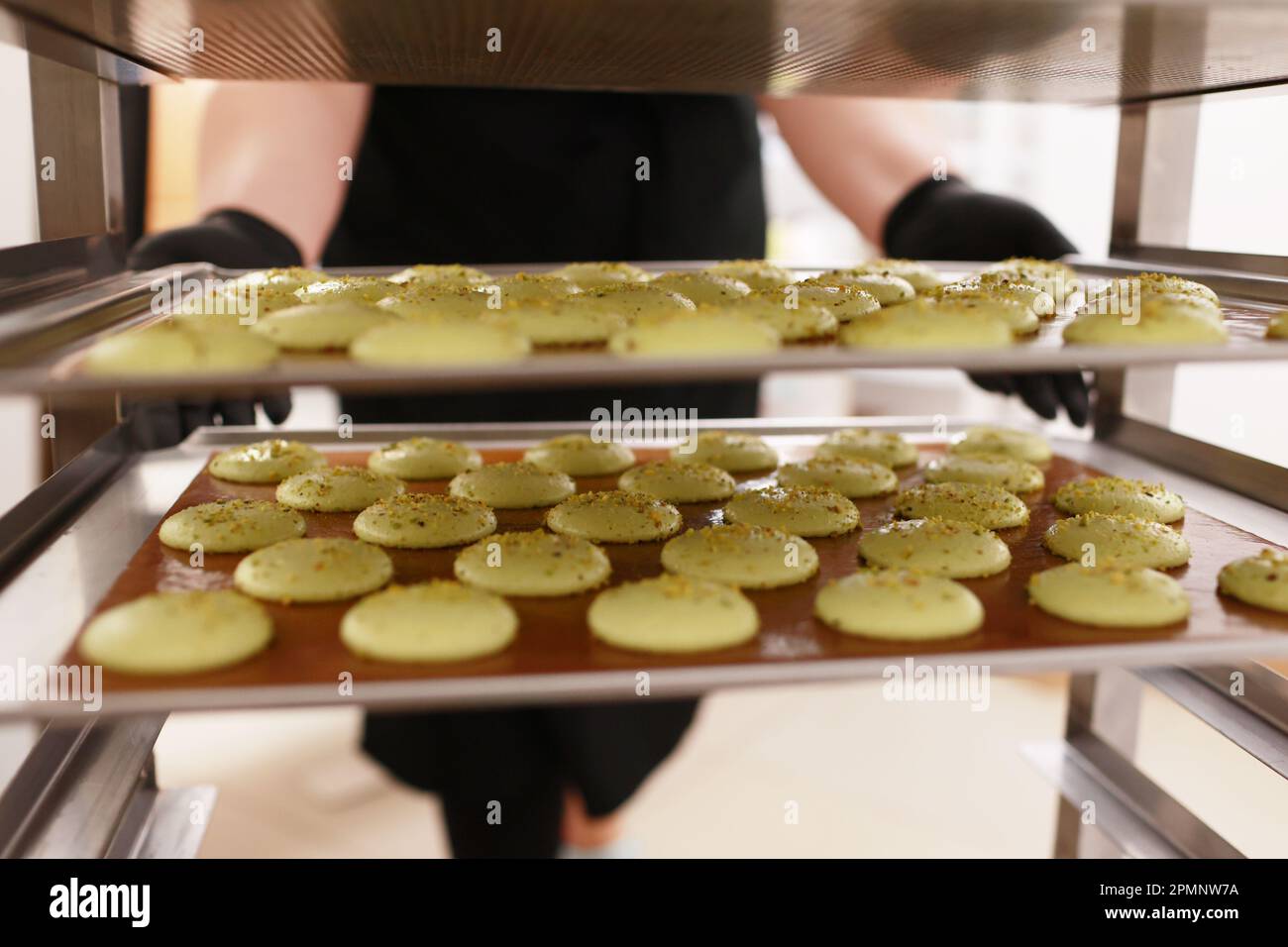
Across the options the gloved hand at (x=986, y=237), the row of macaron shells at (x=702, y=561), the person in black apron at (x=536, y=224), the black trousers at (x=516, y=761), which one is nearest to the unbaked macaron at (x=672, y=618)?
the row of macaron shells at (x=702, y=561)

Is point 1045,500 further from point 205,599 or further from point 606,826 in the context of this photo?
point 606,826

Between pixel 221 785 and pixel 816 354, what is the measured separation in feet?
10.1

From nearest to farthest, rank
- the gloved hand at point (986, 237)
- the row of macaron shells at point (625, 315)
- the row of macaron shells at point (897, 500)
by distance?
1. the row of macaron shells at point (625, 315)
2. the row of macaron shells at point (897, 500)
3. the gloved hand at point (986, 237)

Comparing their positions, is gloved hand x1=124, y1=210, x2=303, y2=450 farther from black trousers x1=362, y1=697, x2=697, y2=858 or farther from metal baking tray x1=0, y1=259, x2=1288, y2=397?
black trousers x1=362, y1=697, x2=697, y2=858

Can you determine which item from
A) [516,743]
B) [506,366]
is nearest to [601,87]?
[506,366]

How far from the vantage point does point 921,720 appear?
3818mm

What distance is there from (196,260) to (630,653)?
3.86ft

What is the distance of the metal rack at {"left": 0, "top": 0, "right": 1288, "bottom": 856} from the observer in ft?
3.62

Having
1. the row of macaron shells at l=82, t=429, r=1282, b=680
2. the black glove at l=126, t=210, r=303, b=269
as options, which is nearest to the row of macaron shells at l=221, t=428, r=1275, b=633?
the row of macaron shells at l=82, t=429, r=1282, b=680

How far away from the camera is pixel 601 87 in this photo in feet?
5.54

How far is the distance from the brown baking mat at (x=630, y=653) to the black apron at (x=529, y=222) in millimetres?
1012

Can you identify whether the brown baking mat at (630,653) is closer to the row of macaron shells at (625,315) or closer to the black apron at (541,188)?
the row of macaron shells at (625,315)

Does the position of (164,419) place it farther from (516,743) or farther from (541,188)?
(516,743)

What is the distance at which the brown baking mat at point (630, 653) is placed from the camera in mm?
1191
